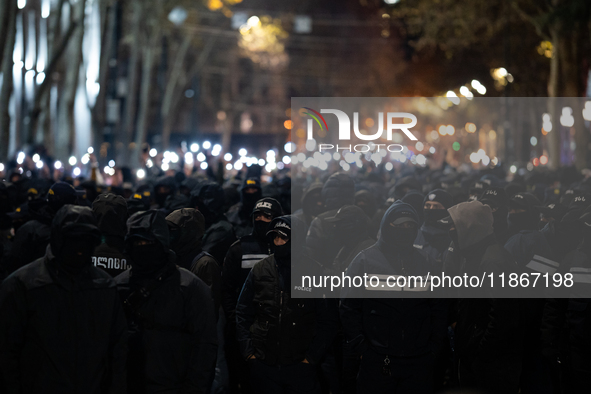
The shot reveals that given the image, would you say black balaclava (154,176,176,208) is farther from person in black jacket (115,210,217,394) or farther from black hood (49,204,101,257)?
black hood (49,204,101,257)

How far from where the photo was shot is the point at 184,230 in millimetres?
5590

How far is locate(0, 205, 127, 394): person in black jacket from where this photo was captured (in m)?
3.96

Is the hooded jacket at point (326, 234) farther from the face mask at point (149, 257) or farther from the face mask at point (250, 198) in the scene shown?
the face mask at point (149, 257)

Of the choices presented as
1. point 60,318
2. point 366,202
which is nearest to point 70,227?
point 60,318

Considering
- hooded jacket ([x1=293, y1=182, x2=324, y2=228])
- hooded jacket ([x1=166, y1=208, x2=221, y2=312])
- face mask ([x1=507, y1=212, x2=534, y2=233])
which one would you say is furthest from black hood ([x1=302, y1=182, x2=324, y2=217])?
hooded jacket ([x1=166, y1=208, x2=221, y2=312])

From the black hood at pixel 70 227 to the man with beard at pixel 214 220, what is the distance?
105 inches

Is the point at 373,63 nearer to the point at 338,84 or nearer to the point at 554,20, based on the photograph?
the point at 338,84

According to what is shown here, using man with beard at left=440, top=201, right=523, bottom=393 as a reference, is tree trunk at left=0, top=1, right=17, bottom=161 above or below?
above

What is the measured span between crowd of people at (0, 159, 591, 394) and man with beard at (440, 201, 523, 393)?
0.04 feet

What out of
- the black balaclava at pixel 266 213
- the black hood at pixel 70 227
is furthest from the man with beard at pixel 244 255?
the black hood at pixel 70 227

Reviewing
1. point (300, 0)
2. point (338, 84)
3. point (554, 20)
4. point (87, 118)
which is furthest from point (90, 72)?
point (338, 84)

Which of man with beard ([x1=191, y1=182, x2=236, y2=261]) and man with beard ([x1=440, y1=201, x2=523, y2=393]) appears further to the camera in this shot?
man with beard ([x1=191, y1=182, x2=236, y2=261])

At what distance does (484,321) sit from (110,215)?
3055 mm

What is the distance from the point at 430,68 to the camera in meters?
38.3
